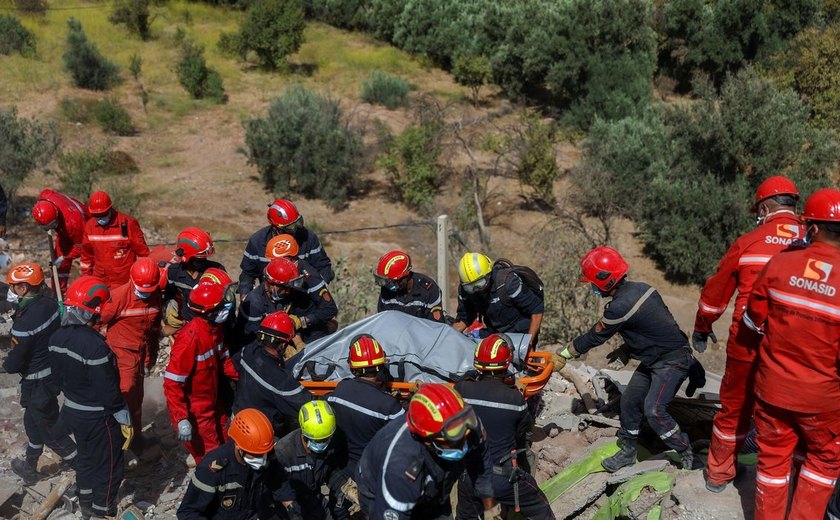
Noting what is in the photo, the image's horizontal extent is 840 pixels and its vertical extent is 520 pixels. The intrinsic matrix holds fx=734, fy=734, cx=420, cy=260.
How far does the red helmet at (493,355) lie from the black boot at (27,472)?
433 centimetres

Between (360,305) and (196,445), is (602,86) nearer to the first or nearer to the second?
(360,305)

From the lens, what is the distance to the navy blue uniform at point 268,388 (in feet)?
16.8

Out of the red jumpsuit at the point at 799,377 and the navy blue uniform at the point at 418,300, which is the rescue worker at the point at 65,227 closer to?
the navy blue uniform at the point at 418,300

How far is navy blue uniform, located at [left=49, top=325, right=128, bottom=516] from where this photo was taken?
5211 mm

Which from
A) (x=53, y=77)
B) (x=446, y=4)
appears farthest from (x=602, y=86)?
(x=53, y=77)

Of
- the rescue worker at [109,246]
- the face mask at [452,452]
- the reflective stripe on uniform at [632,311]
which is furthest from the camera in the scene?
the rescue worker at [109,246]

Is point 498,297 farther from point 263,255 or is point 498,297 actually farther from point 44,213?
point 44,213

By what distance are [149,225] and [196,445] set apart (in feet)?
34.5

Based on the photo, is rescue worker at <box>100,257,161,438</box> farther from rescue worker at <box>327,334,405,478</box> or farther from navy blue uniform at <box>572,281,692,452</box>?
navy blue uniform at <box>572,281,692,452</box>

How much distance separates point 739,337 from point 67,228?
20.9 ft

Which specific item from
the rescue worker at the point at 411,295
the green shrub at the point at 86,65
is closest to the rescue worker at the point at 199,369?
the rescue worker at the point at 411,295

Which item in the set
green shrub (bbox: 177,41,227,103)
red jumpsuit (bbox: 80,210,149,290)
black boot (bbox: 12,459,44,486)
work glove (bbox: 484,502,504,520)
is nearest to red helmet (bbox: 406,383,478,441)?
work glove (bbox: 484,502,504,520)

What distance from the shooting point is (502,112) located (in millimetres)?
25344

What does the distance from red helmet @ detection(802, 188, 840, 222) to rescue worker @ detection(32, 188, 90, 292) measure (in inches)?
259
